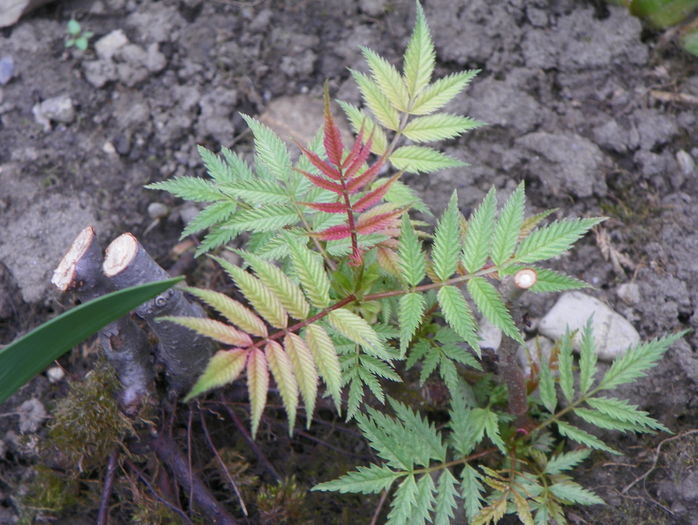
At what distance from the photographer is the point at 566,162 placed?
7.54ft

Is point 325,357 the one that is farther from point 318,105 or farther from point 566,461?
point 318,105

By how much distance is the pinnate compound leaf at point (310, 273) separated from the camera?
141 cm

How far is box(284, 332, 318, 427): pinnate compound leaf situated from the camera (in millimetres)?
1299

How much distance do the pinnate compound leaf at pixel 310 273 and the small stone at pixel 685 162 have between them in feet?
5.17

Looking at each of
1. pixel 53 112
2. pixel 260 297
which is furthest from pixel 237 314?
pixel 53 112

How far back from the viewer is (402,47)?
99.3 inches

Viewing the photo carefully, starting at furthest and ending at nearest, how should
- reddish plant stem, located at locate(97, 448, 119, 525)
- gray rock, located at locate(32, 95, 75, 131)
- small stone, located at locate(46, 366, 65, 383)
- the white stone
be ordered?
1. gray rock, located at locate(32, 95, 75, 131)
2. small stone, located at locate(46, 366, 65, 383)
3. the white stone
4. reddish plant stem, located at locate(97, 448, 119, 525)

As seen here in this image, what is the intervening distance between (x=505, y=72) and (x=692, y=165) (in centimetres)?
76

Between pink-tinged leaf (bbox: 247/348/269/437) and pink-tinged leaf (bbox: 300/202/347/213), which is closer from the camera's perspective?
pink-tinged leaf (bbox: 247/348/269/437)

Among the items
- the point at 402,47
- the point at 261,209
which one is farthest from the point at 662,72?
the point at 261,209

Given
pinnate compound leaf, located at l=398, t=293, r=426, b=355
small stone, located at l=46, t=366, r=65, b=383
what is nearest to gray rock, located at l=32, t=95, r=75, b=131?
small stone, located at l=46, t=366, r=65, b=383

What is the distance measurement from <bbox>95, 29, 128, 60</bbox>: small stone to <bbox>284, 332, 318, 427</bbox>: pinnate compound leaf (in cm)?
174

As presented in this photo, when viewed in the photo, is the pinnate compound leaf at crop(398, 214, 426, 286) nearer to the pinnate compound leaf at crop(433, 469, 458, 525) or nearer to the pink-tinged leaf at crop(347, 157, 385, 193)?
the pink-tinged leaf at crop(347, 157, 385, 193)

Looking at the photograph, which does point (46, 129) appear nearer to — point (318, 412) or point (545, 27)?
point (318, 412)
